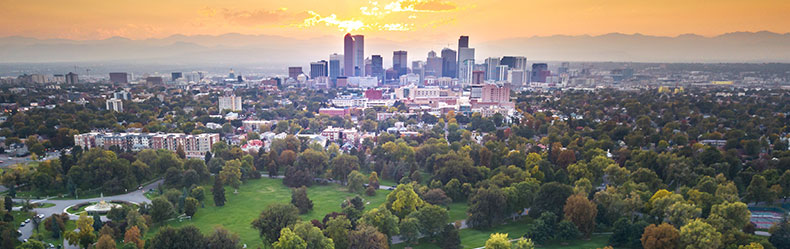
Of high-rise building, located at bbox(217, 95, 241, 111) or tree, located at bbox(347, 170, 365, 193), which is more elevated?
high-rise building, located at bbox(217, 95, 241, 111)

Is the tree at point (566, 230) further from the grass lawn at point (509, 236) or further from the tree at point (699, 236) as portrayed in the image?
the tree at point (699, 236)

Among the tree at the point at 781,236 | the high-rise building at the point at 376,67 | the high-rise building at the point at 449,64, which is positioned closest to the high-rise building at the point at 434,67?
the high-rise building at the point at 449,64

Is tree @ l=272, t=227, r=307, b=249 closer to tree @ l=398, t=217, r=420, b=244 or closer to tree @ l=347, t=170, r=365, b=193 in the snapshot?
tree @ l=398, t=217, r=420, b=244

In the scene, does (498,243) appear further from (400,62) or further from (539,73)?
(400,62)

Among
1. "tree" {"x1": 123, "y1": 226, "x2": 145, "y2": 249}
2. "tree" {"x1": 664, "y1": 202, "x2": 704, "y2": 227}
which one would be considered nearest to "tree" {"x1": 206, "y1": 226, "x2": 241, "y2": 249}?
"tree" {"x1": 123, "y1": 226, "x2": 145, "y2": 249}

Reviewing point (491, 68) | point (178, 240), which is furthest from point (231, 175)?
point (491, 68)

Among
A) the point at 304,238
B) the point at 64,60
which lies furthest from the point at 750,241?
the point at 64,60
